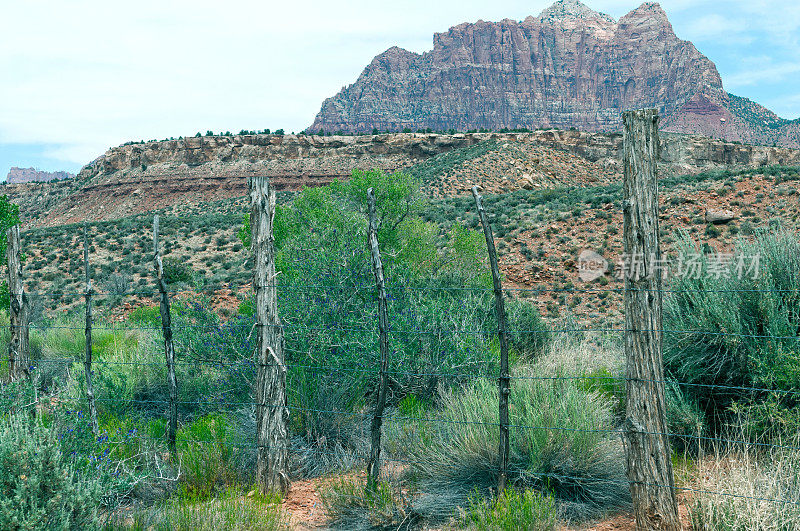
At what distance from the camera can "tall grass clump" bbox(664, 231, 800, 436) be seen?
5.18 m

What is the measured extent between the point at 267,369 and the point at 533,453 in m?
2.60

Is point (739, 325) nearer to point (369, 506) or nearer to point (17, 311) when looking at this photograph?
point (369, 506)

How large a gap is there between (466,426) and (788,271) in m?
3.77

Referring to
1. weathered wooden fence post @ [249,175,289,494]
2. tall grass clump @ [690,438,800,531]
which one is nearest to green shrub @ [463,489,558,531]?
tall grass clump @ [690,438,800,531]

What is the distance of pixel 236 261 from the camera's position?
28906mm

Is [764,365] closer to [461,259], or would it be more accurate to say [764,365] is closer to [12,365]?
Result: [12,365]

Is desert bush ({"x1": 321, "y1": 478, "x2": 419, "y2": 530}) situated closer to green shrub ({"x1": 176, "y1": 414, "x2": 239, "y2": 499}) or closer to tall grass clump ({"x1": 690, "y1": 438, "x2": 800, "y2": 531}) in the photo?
green shrub ({"x1": 176, "y1": 414, "x2": 239, "y2": 499})

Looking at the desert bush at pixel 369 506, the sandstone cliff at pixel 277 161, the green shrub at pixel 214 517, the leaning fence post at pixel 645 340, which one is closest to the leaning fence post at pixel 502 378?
the desert bush at pixel 369 506

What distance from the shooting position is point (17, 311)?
7406 mm

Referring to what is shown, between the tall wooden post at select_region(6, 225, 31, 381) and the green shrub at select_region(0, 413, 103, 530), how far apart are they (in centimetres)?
438

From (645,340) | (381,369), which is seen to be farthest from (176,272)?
(645,340)

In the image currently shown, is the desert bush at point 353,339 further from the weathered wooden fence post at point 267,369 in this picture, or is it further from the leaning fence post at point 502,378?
the leaning fence post at point 502,378

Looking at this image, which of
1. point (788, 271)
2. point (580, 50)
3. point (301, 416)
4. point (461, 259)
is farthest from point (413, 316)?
point (580, 50)

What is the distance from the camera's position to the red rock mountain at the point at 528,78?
543 ft
